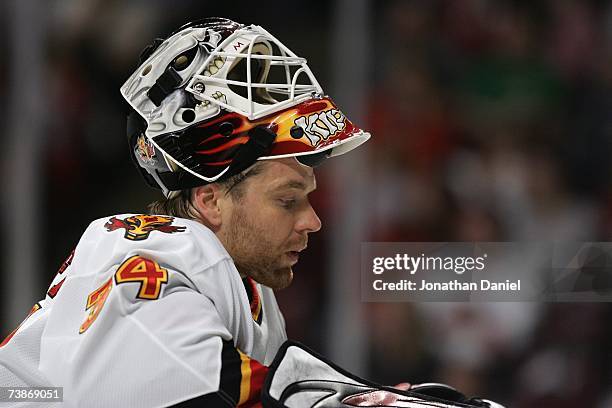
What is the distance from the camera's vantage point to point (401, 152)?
3145 mm

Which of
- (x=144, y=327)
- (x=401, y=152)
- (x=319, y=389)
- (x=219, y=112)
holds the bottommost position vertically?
(x=401, y=152)

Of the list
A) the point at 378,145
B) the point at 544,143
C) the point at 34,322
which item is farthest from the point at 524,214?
the point at 34,322

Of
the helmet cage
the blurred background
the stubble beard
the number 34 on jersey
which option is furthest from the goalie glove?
the blurred background

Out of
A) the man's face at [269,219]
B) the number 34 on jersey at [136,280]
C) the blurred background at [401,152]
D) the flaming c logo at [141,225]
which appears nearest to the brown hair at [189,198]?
the man's face at [269,219]

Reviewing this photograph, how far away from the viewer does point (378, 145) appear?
3.15 meters

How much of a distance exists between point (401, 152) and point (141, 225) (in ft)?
5.89

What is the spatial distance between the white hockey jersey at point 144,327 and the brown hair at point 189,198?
103 millimetres

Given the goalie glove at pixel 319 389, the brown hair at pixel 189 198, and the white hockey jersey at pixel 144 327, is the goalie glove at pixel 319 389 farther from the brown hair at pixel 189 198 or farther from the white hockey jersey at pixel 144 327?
the brown hair at pixel 189 198

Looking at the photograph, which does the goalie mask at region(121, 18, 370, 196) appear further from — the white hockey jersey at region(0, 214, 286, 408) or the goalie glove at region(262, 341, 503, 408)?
the goalie glove at region(262, 341, 503, 408)

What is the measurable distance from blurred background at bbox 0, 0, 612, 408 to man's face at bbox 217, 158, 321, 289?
1.27 meters

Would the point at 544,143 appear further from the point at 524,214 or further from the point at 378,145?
the point at 378,145

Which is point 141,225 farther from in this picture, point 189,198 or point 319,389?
point 319,389

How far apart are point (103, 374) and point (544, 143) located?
2253 mm

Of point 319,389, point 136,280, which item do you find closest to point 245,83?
point 136,280
